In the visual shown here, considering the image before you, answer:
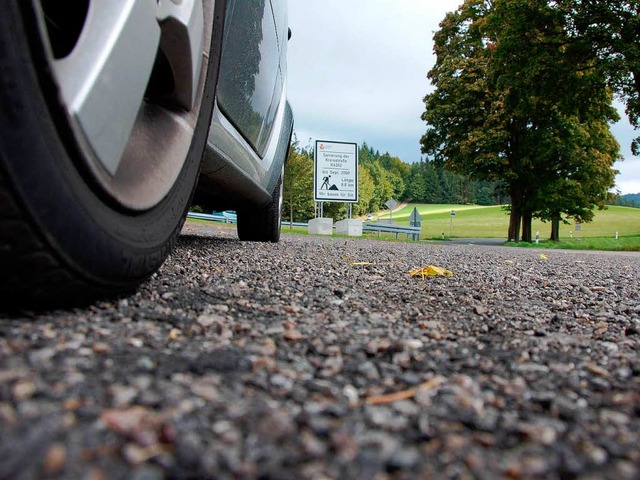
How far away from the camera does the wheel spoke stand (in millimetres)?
1109

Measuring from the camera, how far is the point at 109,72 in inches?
46.6

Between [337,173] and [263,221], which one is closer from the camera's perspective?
[263,221]

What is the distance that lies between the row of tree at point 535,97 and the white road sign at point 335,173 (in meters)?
4.97

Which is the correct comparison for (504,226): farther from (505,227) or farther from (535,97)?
(535,97)

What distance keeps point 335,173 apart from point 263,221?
13.5 metres

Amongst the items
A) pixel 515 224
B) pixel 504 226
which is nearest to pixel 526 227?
pixel 515 224

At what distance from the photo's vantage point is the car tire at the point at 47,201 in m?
0.97

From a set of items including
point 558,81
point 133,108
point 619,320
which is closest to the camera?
point 133,108

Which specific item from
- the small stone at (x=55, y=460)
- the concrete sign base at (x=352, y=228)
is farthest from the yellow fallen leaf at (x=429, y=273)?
the concrete sign base at (x=352, y=228)

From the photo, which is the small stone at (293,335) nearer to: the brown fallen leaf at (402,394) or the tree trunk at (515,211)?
the brown fallen leaf at (402,394)

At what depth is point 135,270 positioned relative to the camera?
1419 mm

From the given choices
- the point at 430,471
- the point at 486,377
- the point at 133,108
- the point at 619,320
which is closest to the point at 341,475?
the point at 430,471

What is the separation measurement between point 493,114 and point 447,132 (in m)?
2.15

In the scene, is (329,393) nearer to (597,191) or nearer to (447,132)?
(447,132)
